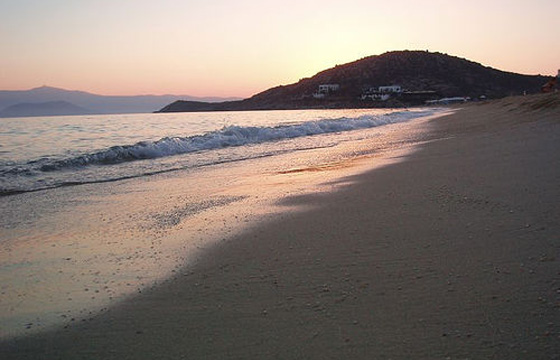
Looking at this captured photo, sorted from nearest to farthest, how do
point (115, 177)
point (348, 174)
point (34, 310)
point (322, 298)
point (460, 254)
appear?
1. point (322, 298)
2. point (34, 310)
3. point (460, 254)
4. point (348, 174)
5. point (115, 177)

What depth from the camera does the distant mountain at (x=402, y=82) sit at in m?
129

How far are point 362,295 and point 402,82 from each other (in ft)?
491

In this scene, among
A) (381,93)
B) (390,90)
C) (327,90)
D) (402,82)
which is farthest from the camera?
(402,82)

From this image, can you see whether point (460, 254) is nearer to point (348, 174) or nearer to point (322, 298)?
point (322, 298)

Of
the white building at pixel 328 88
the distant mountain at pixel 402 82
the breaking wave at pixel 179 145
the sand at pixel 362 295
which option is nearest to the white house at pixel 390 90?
the distant mountain at pixel 402 82

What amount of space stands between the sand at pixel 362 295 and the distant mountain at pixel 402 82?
115m

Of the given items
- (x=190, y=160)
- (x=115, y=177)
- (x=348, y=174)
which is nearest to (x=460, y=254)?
(x=348, y=174)

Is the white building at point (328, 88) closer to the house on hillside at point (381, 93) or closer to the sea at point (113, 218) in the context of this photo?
the house on hillside at point (381, 93)

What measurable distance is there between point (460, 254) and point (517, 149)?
6567 millimetres

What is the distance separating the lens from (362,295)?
282cm

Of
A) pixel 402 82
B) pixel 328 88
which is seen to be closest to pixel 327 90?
pixel 328 88

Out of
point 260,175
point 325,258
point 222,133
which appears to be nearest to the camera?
point 325,258

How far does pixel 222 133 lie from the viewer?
2133 centimetres

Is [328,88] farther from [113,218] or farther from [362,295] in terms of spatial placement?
[362,295]
